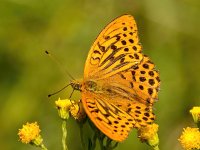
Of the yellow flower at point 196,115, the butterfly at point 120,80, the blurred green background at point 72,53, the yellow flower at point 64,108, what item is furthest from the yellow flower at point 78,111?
the blurred green background at point 72,53

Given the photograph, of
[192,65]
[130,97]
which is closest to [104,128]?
[130,97]

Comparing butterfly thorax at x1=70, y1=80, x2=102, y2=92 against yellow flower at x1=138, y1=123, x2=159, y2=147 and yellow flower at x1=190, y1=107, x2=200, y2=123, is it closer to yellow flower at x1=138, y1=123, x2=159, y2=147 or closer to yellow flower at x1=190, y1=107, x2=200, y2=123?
yellow flower at x1=138, y1=123, x2=159, y2=147

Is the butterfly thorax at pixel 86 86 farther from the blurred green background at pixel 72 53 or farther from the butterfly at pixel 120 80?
the blurred green background at pixel 72 53

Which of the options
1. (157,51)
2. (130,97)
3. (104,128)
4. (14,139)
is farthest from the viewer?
(157,51)

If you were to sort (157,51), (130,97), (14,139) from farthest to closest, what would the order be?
(157,51) → (14,139) → (130,97)

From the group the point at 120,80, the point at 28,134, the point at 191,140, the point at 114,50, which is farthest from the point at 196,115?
the point at 28,134

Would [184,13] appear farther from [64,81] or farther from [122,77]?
[122,77]

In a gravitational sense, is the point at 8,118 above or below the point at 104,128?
above

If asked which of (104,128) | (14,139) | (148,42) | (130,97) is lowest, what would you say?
(104,128)
